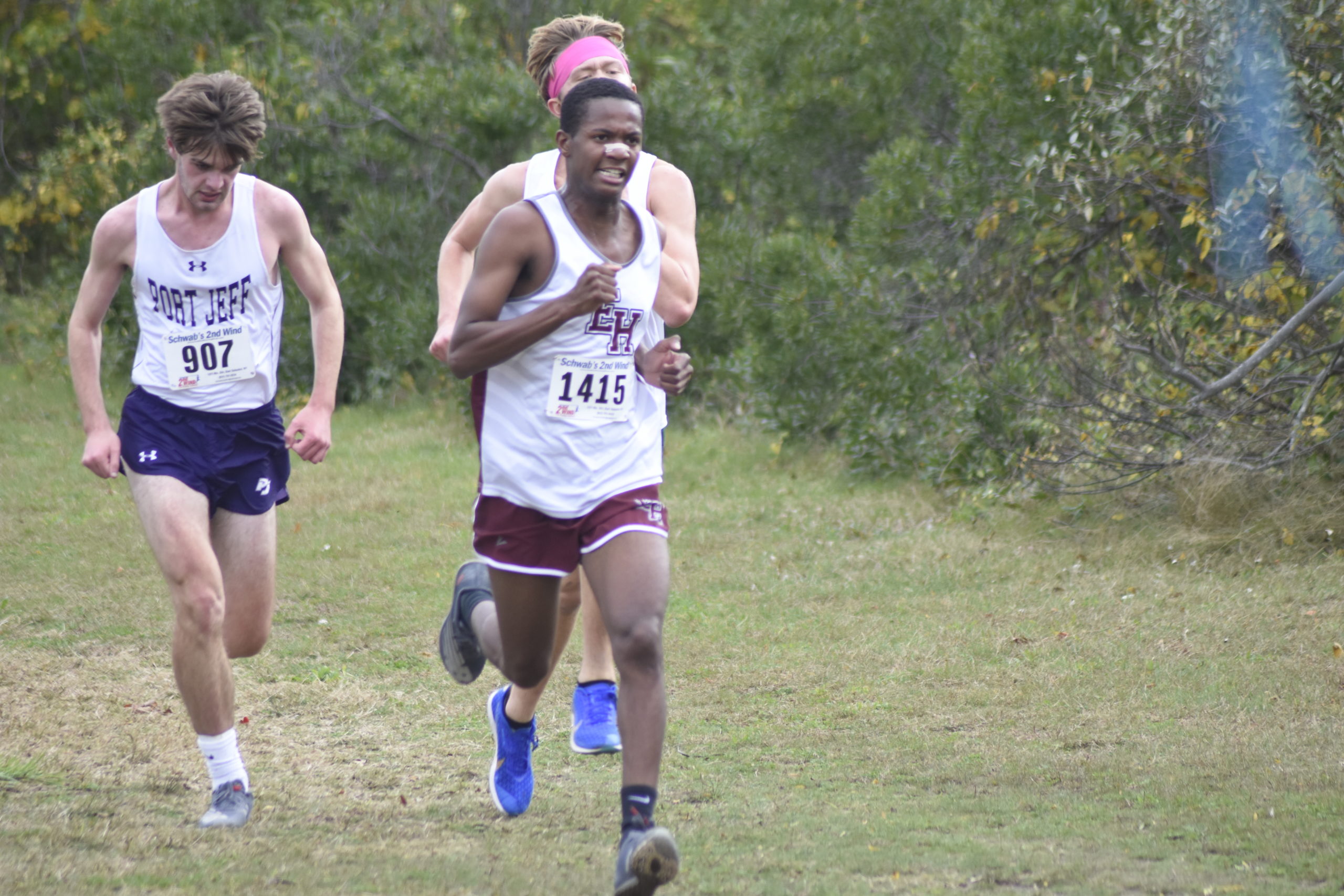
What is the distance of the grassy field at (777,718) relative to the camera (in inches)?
154

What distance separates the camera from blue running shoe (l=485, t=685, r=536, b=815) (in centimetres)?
443

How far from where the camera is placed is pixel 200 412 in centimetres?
443

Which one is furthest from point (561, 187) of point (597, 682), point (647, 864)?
point (647, 864)

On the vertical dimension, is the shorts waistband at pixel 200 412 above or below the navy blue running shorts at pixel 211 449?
above

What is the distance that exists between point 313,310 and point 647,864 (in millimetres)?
2309

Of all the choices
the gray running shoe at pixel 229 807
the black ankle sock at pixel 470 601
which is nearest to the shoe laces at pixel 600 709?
the black ankle sock at pixel 470 601

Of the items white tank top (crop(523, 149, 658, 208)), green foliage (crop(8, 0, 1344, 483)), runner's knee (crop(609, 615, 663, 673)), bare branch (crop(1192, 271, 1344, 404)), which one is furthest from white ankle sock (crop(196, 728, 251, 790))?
bare branch (crop(1192, 271, 1344, 404))

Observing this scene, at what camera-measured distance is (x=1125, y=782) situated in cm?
465

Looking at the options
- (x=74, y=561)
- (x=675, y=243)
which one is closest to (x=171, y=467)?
(x=675, y=243)

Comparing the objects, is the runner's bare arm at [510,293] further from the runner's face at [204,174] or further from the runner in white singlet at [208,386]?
the runner's face at [204,174]

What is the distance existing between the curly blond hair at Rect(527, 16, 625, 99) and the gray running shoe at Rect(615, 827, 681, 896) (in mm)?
2593

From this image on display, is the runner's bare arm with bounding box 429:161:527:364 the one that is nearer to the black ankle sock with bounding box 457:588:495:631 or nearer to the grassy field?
the black ankle sock with bounding box 457:588:495:631

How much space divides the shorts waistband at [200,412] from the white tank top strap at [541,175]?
109 centimetres

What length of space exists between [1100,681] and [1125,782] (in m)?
1.31
